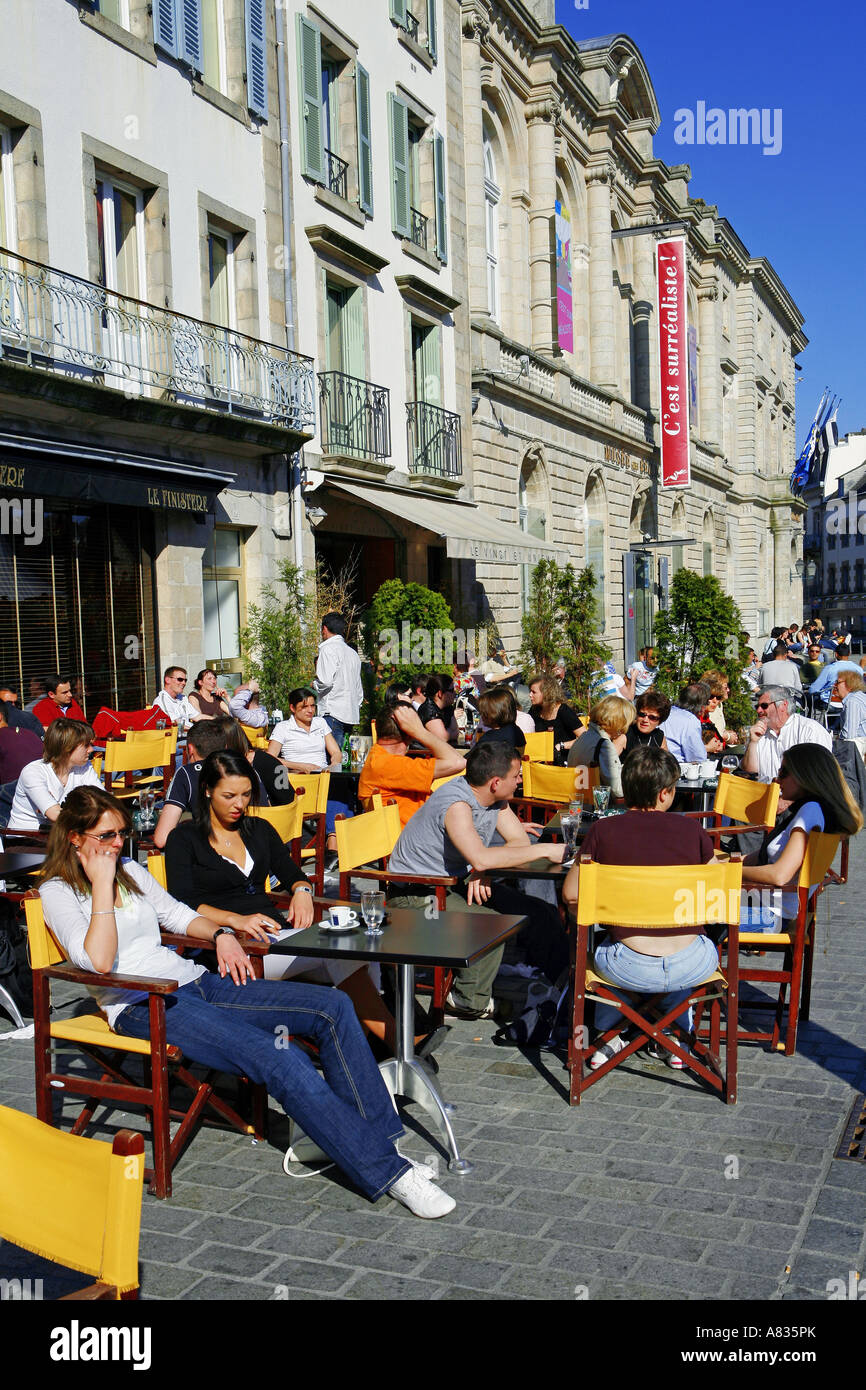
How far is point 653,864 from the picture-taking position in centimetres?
499

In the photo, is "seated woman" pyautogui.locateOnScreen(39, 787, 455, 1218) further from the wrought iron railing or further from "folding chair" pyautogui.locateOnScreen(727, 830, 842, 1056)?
the wrought iron railing

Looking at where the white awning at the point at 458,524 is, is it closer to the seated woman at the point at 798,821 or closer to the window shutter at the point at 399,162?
the window shutter at the point at 399,162

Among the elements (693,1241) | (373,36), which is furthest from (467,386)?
(693,1241)

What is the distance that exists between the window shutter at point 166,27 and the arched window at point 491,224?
11.0 m

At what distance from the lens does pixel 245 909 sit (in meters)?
5.01

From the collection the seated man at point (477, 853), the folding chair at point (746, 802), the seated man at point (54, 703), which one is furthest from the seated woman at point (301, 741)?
the seated man at point (477, 853)

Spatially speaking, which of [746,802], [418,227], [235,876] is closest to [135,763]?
[746,802]

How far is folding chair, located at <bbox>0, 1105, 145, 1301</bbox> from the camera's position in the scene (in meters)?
2.21

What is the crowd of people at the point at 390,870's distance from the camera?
415 cm

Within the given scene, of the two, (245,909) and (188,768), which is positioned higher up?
(188,768)

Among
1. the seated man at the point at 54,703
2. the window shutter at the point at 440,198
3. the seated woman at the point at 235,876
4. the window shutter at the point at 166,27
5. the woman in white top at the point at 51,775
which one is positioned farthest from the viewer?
the window shutter at the point at 440,198

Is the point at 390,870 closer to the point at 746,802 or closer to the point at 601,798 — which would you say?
the point at 601,798
